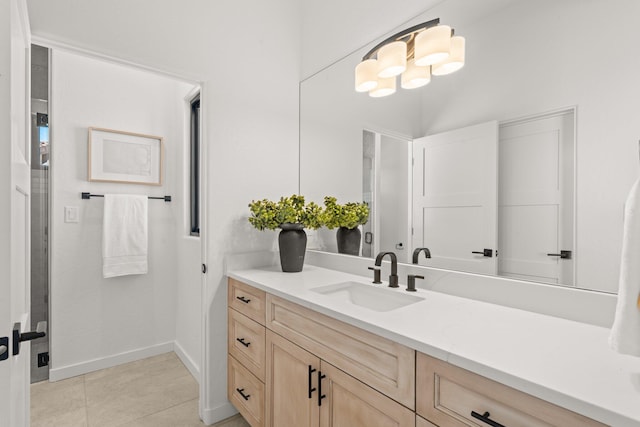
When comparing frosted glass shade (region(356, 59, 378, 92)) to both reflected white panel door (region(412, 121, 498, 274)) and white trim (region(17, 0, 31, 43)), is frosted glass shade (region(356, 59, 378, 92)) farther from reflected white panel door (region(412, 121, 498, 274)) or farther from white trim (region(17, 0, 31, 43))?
white trim (region(17, 0, 31, 43))

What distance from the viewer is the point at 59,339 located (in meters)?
2.30

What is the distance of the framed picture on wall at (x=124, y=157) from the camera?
243 centimetres

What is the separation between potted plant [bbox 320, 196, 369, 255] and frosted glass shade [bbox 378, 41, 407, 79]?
0.72 m

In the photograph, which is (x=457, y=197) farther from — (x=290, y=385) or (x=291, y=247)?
(x=290, y=385)

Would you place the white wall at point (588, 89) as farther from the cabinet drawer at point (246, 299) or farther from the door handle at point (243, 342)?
the door handle at point (243, 342)

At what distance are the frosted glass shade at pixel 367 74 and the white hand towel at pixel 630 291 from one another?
1.27 m

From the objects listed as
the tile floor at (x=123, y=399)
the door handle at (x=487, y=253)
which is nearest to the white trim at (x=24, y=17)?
the door handle at (x=487, y=253)

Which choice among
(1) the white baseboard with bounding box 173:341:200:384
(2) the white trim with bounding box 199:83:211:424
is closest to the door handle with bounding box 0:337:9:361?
(2) the white trim with bounding box 199:83:211:424

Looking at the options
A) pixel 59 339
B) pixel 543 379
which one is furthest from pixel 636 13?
pixel 59 339

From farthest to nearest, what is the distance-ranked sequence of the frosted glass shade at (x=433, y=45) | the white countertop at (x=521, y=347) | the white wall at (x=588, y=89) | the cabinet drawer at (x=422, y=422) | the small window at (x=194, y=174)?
1. the small window at (x=194, y=174)
2. the frosted glass shade at (x=433, y=45)
3. the white wall at (x=588, y=89)
4. the cabinet drawer at (x=422, y=422)
5. the white countertop at (x=521, y=347)

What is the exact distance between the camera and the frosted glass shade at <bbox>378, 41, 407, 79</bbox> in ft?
4.96

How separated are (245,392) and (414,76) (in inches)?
71.2

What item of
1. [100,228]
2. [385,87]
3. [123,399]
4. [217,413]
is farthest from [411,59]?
[123,399]

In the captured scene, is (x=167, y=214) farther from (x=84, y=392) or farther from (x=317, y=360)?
(x=317, y=360)
